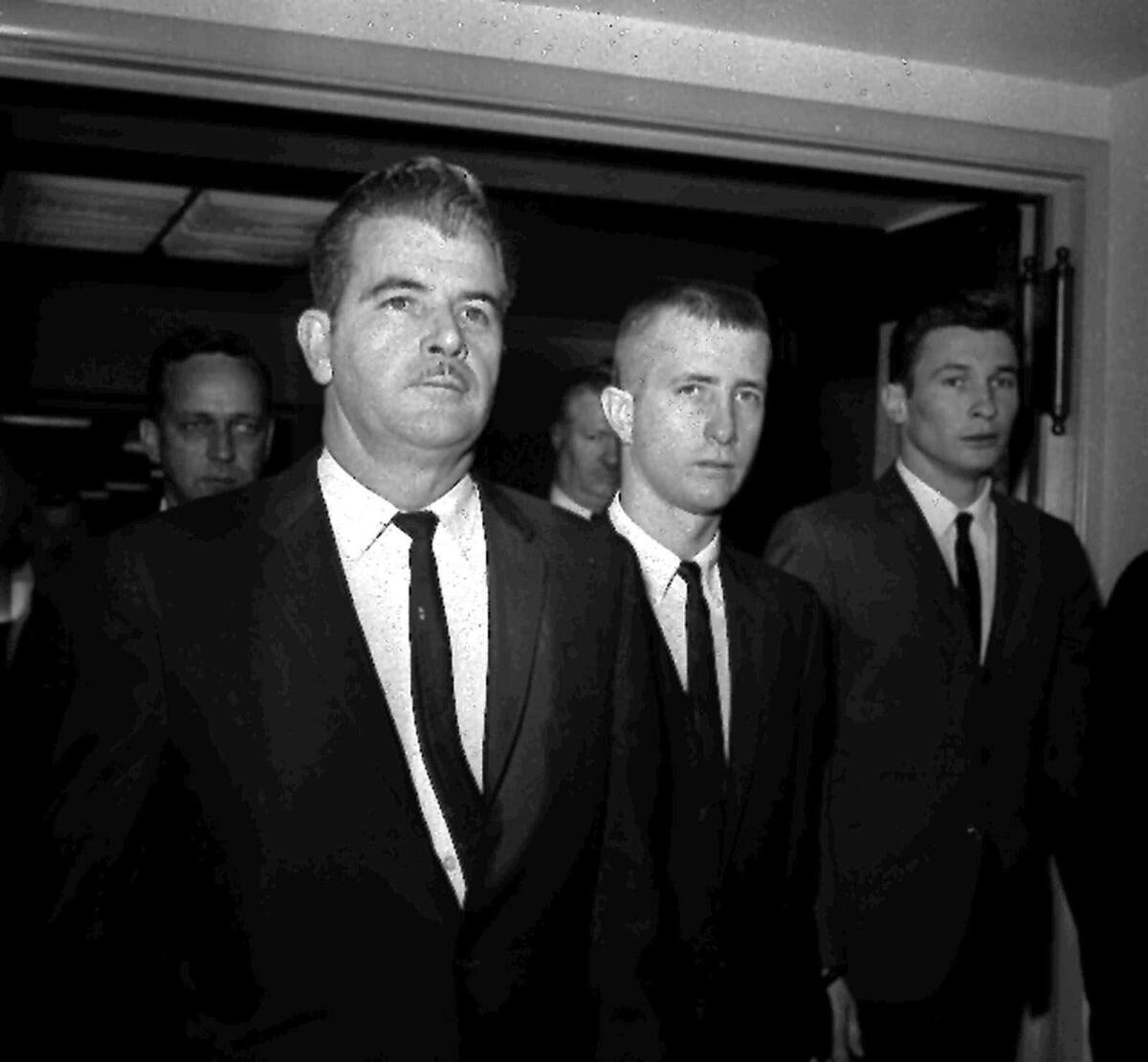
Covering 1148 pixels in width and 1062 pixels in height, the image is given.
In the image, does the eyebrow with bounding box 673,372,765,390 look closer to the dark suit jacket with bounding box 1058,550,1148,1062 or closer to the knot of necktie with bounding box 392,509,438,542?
the knot of necktie with bounding box 392,509,438,542

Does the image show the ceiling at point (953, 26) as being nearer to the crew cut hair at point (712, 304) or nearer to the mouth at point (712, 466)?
the crew cut hair at point (712, 304)

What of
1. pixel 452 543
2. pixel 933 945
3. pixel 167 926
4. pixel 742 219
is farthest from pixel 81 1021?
pixel 742 219

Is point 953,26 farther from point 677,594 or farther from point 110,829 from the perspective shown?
point 110,829

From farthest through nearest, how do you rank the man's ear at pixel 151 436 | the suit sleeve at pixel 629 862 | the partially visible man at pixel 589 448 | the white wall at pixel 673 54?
the partially visible man at pixel 589 448
the man's ear at pixel 151 436
the white wall at pixel 673 54
the suit sleeve at pixel 629 862

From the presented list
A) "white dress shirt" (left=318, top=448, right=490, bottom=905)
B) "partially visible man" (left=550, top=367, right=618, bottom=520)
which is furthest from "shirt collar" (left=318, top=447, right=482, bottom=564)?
"partially visible man" (left=550, top=367, right=618, bottom=520)

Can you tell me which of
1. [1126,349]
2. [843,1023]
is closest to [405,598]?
[843,1023]

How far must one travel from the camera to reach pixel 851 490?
8.21ft

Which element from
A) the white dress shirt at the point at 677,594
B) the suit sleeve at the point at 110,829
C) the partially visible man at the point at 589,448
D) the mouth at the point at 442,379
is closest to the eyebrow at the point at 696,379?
the white dress shirt at the point at 677,594

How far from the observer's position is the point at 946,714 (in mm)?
2363

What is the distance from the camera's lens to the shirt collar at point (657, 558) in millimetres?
1924

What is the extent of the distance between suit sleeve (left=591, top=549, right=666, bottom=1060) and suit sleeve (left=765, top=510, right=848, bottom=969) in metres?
0.49

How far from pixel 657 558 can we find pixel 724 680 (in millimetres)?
218

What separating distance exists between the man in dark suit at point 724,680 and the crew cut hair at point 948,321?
75 cm

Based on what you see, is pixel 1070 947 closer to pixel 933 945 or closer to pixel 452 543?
pixel 933 945
